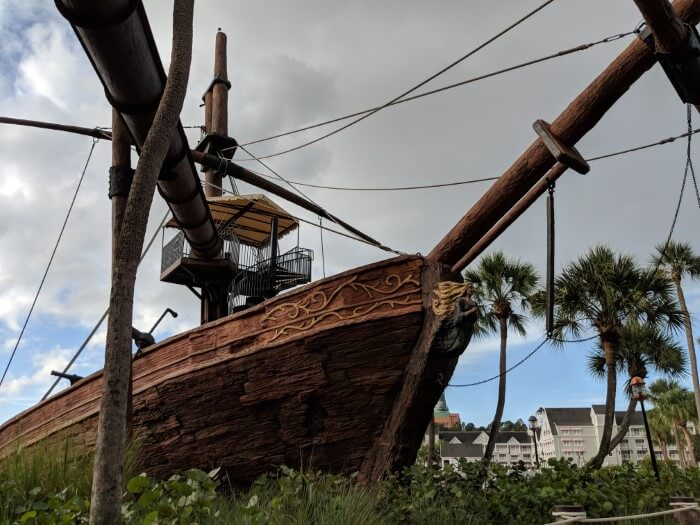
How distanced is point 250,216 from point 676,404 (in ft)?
110

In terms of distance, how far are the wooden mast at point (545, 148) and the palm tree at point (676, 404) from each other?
117 feet

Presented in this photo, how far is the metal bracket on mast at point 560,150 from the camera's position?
16.4ft

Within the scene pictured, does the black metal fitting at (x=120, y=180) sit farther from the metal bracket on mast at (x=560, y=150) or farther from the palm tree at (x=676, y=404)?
the palm tree at (x=676, y=404)

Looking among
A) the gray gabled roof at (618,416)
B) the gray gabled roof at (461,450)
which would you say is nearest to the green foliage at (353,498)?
the gray gabled roof at (461,450)

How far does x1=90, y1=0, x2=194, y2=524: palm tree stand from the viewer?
3104 millimetres

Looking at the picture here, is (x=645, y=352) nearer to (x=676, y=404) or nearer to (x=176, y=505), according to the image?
(x=176, y=505)

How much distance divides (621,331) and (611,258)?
6.46 ft

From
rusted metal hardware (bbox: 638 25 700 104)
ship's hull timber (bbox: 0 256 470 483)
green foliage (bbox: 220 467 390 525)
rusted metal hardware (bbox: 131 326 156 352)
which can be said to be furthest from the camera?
rusted metal hardware (bbox: 131 326 156 352)

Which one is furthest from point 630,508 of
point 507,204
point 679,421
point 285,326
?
point 679,421

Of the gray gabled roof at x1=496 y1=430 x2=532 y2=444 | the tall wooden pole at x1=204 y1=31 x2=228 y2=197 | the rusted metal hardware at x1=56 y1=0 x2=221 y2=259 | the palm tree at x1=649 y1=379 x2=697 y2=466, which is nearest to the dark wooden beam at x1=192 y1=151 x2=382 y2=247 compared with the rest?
the tall wooden pole at x1=204 y1=31 x2=228 y2=197

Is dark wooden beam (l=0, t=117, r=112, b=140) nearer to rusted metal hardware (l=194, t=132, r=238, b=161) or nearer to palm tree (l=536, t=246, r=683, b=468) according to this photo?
rusted metal hardware (l=194, t=132, r=238, b=161)

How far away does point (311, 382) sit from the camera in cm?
606

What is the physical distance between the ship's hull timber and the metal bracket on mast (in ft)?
5.13

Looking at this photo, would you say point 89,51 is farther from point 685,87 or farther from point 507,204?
point 685,87
